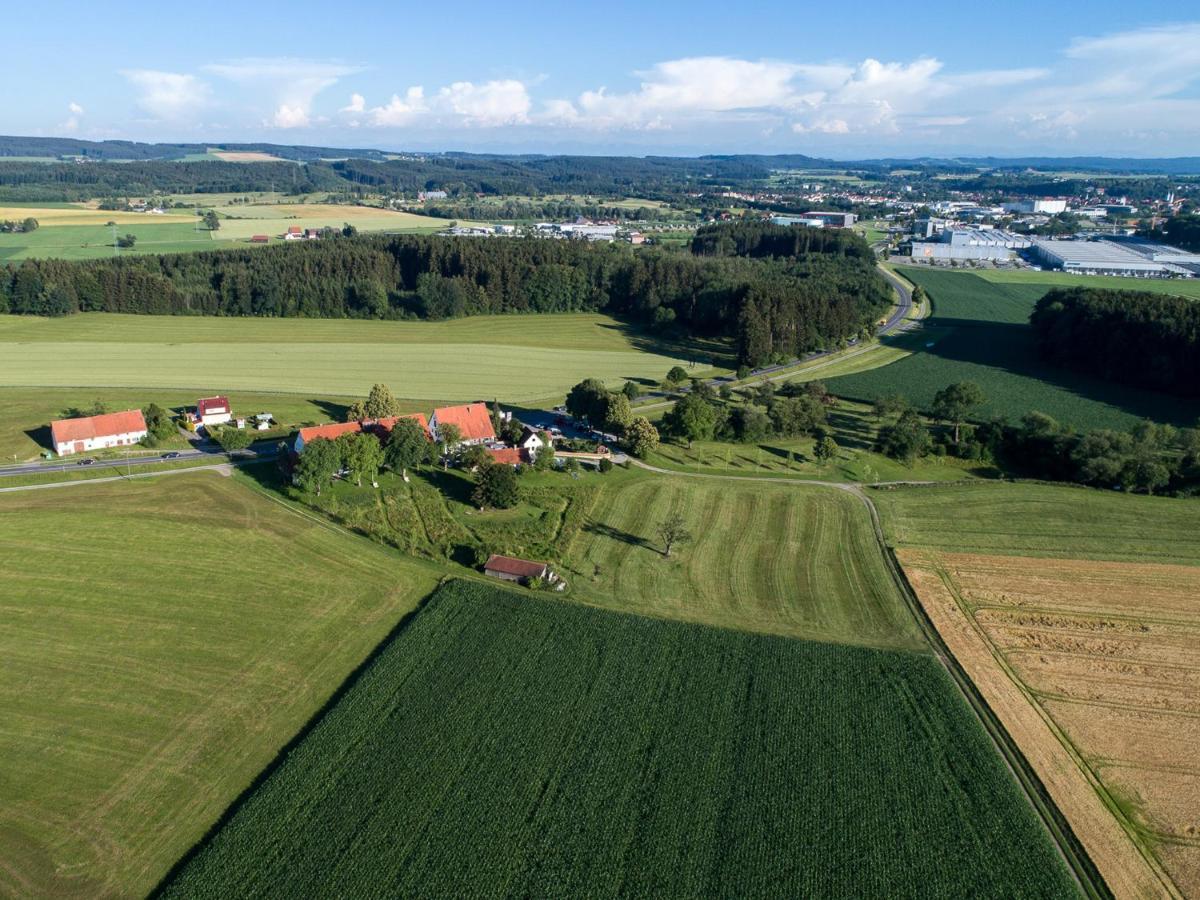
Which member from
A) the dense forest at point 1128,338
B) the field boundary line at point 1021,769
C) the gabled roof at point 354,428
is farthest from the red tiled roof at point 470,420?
the dense forest at point 1128,338

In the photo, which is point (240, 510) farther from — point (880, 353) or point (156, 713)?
point (880, 353)

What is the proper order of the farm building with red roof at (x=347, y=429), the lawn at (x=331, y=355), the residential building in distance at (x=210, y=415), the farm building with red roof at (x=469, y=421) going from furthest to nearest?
1. the lawn at (x=331, y=355)
2. the residential building in distance at (x=210, y=415)
3. the farm building with red roof at (x=469, y=421)
4. the farm building with red roof at (x=347, y=429)

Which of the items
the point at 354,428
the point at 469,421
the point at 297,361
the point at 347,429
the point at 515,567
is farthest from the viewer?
the point at 297,361

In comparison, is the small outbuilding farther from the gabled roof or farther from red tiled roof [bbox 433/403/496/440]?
red tiled roof [bbox 433/403/496/440]

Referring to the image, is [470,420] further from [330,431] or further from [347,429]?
[330,431]

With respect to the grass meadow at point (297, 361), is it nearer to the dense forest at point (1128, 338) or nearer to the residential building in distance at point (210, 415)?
the residential building in distance at point (210, 415)

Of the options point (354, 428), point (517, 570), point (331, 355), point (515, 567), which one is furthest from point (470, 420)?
point (331, 355)
